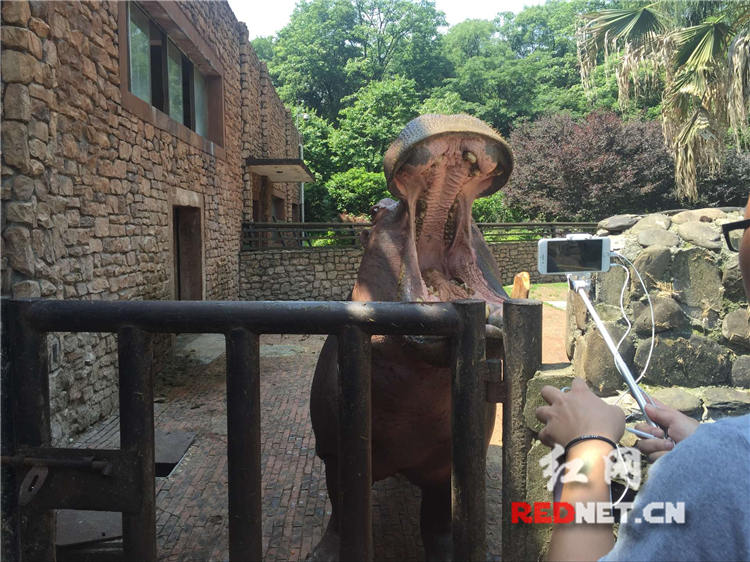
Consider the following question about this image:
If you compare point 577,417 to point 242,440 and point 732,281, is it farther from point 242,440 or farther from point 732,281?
point 732,281

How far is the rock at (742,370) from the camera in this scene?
12.8 ft

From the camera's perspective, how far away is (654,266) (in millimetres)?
4156

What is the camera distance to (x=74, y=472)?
1.41 meters

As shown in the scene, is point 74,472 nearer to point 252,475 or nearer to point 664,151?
point 252,475

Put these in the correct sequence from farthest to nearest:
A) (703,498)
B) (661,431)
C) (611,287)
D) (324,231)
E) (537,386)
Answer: (324,231) → (611,287) → (537,386) → (661,431) → (703,498)

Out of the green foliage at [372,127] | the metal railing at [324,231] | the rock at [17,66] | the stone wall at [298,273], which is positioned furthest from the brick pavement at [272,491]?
the green foliage at [372,127]

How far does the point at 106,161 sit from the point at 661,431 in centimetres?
621

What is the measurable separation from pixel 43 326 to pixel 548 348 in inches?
299

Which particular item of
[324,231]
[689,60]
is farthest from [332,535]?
[324,231]

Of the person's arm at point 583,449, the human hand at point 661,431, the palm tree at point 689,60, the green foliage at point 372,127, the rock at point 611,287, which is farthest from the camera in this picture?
the green foliage at point 372,127

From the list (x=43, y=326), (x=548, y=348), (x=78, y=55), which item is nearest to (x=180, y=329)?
(x=43, y=326)

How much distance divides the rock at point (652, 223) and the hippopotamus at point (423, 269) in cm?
278

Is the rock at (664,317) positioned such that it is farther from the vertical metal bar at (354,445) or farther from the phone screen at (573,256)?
the vertical metal bar at (354,445)

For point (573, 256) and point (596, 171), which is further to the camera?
point (596, 171)
